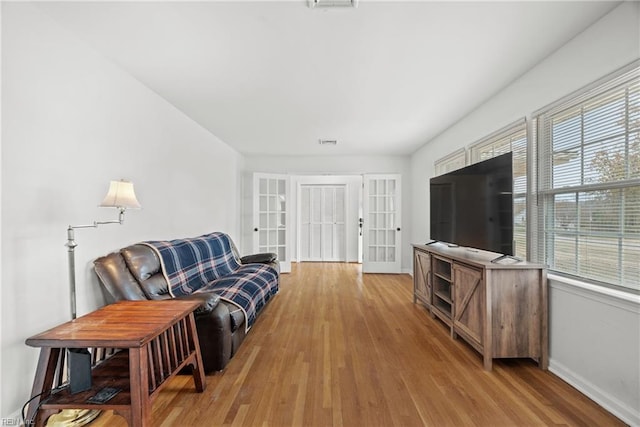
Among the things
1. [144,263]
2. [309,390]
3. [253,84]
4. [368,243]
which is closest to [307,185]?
[368,243]

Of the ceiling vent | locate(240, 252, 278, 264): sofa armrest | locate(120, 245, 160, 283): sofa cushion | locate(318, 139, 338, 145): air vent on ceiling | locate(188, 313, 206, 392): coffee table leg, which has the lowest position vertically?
locate(188, 313, 206, 392): coffee table leg

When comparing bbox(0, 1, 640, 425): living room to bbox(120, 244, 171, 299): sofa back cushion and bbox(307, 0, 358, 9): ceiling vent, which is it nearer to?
bbox(307, 0, 358, 9): ceiling vent

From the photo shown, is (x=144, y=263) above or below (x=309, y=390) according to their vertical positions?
above

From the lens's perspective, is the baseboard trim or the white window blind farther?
the white window blind

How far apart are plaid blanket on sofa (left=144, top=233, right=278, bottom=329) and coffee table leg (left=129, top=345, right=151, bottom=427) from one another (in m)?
1.05

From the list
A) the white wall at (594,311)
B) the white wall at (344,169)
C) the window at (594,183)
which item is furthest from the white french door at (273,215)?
the window at (594,183)

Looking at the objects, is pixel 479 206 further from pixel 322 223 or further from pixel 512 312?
pixel 322 223

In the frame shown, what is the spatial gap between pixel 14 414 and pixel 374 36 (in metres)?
3.12

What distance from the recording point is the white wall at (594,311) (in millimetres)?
1621

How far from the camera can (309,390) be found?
1924 mm

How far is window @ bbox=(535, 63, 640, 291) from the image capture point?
1.68 meters

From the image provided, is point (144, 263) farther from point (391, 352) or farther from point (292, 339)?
point (391, 352)

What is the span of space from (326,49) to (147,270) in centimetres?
223

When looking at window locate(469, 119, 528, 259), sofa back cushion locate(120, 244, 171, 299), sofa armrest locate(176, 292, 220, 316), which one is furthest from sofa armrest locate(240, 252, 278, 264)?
window locate(469, 119, 528, 259)
